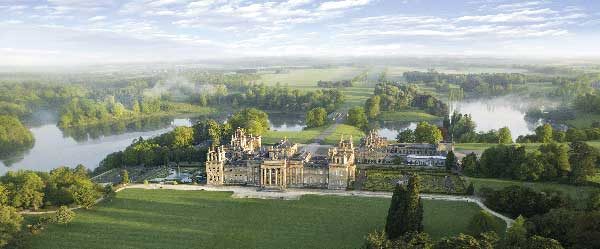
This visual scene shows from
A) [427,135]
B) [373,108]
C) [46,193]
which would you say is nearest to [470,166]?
[427,135]

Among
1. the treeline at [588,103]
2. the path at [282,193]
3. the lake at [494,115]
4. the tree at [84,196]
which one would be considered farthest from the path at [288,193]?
the treeline at [588,103]

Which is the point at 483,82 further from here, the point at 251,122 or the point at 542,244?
the point at 542,244

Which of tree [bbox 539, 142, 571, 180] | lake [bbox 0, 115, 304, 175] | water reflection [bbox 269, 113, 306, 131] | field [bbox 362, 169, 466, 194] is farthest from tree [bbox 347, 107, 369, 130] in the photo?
tree [bbox 539, 142, 571, 180]

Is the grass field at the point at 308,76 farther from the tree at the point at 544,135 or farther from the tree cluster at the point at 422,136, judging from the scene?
the tree at the point at 544,135

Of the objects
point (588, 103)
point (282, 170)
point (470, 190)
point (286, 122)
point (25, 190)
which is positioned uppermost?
point (588, 103)

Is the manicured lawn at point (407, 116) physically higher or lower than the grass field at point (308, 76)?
lower

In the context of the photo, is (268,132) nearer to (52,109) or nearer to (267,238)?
(267,238)

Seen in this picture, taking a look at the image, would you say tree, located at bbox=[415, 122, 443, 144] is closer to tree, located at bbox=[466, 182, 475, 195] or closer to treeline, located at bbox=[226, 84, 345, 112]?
tree, located at bbox=[466, 182, 475, 195]
